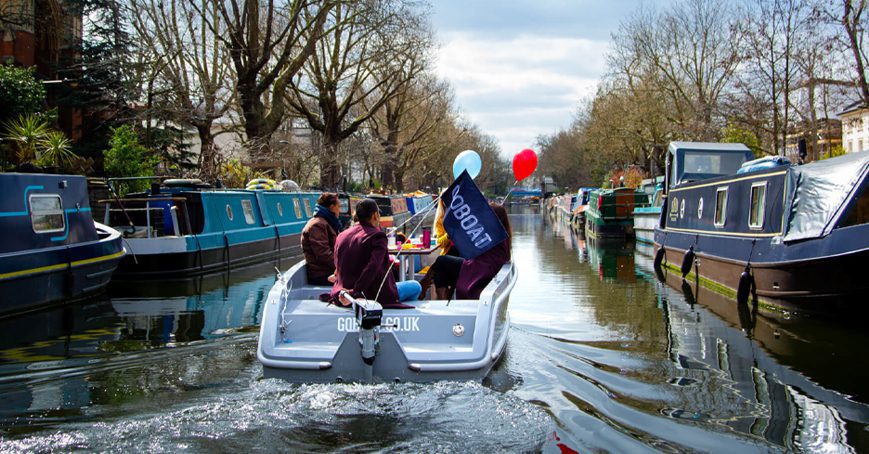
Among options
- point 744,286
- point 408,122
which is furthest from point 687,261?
point 408,122

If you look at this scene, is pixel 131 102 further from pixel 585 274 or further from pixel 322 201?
pixel 322 201

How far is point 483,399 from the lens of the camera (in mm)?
6293

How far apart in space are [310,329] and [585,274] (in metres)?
12.6

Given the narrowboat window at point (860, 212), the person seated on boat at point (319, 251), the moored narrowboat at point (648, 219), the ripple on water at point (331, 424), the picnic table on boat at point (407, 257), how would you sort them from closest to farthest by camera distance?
the ripple on water at point (331, 424), the person seated on boat at point (319, 251), the picnic table on boat at point (407, 257), the narrowboat window at point (860, 212), the moored narrowboat at point (648, 219)

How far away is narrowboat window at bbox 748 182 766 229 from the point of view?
12.9 m

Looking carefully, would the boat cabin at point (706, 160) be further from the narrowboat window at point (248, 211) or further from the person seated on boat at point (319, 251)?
the person seated on boat at point (319, 251)

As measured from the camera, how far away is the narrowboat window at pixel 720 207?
14.8 m

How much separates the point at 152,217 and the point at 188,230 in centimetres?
112

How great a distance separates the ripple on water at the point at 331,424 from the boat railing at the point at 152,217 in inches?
481

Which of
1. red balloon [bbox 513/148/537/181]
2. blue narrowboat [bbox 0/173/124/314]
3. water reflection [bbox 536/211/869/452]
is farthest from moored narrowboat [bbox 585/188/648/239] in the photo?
red balloon [bbox 513/148/537/181]

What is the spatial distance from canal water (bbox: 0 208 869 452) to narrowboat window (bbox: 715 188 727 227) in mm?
2661

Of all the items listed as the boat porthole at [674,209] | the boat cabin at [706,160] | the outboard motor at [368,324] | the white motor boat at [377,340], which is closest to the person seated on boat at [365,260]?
the white motor boat at [377,340]

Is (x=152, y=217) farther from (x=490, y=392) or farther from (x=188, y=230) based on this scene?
(x=490, y=392)

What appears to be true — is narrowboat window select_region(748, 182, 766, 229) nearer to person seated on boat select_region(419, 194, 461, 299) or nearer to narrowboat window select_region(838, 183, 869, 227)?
narrowboat window select_region(838, 183, 869, 227)
